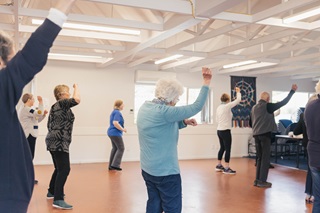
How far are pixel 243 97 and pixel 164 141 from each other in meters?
7.51

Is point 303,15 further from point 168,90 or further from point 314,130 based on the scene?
point 168,90

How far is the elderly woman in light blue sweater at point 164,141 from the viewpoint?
2.26 metres

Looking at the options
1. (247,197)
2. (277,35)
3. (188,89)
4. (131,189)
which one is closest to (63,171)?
(131,189)

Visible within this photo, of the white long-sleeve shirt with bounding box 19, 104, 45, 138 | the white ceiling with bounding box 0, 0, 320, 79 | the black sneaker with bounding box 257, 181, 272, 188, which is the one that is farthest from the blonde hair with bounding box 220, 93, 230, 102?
the white long-sleeve shirt with bounding box 19, 104, 45, 138

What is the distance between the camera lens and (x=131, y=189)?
5.15 metres

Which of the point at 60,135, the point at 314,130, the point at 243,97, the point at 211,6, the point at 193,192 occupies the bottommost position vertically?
the point at 193,192

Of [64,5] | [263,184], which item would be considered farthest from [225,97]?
[64,5]

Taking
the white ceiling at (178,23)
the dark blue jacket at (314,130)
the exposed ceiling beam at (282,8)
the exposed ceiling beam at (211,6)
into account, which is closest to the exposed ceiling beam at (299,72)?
the white ceiling at (178,23)

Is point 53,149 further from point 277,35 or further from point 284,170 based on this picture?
point 284,170

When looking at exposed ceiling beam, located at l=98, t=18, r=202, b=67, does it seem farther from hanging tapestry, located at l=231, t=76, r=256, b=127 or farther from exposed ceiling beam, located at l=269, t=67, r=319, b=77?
exposed ceiling beam, located at l=269, t=67, r=319, b=77

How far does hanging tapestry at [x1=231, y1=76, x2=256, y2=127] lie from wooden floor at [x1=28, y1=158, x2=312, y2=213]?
245 centimetres

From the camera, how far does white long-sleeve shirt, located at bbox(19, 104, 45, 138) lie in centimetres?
505

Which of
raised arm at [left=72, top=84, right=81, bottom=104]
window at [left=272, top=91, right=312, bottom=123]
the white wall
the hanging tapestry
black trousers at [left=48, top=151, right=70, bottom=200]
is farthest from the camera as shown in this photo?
window at [left=272, top=91, right=312, bottom=123]

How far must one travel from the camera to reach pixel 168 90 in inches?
93.8
